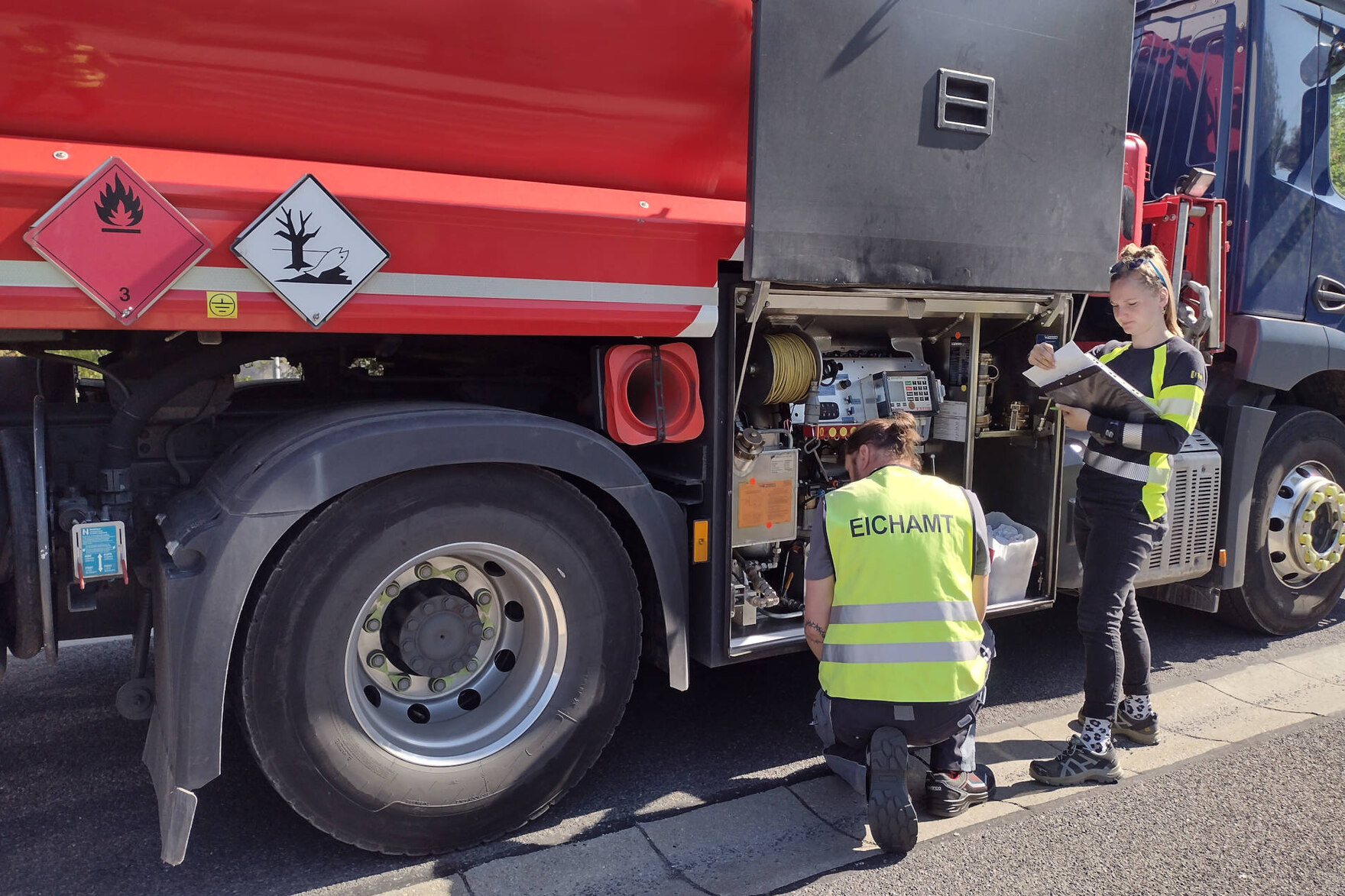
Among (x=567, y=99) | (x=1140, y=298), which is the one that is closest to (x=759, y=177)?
(x=567, y=99)

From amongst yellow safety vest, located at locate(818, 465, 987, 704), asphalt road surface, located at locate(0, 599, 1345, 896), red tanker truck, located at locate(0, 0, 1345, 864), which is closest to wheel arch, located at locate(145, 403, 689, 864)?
red tanker truck, located at locate(0, 0, 1345, 864)

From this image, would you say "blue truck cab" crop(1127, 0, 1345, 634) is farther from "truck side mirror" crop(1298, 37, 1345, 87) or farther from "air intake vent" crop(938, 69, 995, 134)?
"air intake vent" crop(938, 69, 995, 134)

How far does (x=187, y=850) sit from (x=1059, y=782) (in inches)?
109

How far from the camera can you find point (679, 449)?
3.36 meters

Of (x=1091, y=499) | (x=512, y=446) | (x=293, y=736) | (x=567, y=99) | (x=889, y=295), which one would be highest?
(x=567, y=99)

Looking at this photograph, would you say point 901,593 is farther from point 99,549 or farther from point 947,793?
point 99,549

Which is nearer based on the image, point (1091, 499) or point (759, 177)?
point (759, 177)

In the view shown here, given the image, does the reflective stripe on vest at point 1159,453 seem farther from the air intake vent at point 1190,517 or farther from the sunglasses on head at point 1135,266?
the air intake vent at point 1190,517

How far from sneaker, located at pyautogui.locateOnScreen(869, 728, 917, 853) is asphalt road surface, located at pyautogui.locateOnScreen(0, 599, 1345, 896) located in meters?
0.09

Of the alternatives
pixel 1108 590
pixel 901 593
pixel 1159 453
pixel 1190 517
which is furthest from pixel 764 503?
pixel 1190 517

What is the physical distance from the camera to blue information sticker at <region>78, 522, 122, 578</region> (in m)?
2.52

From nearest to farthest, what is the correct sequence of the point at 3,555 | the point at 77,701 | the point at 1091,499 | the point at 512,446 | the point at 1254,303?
the point at 3,555 < the point at 512,446 < the point at 1091,499 < the point at 77,701 < the point at 1254,303

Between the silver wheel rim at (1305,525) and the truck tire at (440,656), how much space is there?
354cm

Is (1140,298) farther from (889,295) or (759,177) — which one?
(759,177)
